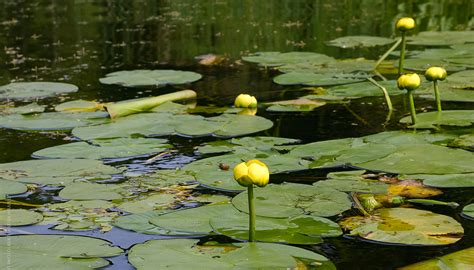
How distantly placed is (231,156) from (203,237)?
2.62 ft

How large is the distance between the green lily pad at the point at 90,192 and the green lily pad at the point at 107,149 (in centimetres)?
42

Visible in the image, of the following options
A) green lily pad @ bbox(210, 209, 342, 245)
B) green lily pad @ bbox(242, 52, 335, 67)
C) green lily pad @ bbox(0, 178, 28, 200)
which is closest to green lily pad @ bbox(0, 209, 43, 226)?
green lily pad @ bbox(0, 178, 28, 200)

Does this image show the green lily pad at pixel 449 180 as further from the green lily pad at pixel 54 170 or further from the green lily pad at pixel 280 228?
the green lily pad at pixel 54 170

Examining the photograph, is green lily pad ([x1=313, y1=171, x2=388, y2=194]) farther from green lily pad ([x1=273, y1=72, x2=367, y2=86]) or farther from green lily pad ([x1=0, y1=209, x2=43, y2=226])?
green lily pad ([x1=273, y1=72, x2=367, y2=86])

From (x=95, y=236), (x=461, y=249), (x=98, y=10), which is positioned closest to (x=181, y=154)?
(x=95, y=236)

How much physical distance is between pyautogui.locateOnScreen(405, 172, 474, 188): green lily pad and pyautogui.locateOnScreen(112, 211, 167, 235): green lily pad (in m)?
0.88

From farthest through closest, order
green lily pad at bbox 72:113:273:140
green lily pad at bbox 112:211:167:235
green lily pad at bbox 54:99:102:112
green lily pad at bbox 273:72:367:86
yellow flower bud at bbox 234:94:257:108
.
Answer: green lily pad at bbox 273:72:367:86 < green lily pad at bbox 54:99:102:112 < yellow flower bud at bbox 234:94:257:108 < green lily pad at bbox 72:113:273:140 < green lily pad at bbox 112:211:167:235

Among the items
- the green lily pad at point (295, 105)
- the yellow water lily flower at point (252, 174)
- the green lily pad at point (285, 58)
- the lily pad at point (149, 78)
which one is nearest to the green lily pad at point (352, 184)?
the yellow water lily flower at point (252, 174)

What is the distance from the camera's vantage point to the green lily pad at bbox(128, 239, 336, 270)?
6.70 feet

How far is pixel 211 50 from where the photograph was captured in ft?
20.7

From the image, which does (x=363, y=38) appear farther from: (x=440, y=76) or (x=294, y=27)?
(x=440, y=76)

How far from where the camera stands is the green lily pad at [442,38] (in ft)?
18.9

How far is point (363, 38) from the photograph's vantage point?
6289 mm

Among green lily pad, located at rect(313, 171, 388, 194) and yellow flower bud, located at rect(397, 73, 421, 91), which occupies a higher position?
yellow flower bud, located at rect(397, 73, 421, 91)
